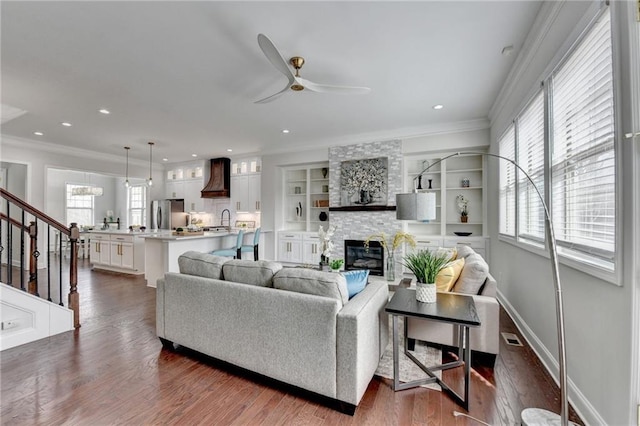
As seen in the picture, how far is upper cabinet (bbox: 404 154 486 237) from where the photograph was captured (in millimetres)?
5301

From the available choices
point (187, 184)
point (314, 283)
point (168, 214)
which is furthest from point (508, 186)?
point (168, 214)

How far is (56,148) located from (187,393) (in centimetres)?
723

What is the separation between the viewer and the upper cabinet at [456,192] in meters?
5.30

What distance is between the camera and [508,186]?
146 inches

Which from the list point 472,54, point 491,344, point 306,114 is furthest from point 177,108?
point 491,344

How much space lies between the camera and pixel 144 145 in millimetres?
6312

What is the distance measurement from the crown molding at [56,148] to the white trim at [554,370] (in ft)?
29.7

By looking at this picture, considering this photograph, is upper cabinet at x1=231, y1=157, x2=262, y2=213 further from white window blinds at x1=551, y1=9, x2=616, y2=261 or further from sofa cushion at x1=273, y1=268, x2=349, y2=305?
white window blinds at x1=551, y1=9, x2=616, y2=261

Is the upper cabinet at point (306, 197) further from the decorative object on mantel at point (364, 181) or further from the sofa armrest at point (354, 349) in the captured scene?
the sofa armrest at point (354, 349)

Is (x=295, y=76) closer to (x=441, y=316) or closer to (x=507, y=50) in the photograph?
(x=507, y=50)

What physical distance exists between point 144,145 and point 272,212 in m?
3.35

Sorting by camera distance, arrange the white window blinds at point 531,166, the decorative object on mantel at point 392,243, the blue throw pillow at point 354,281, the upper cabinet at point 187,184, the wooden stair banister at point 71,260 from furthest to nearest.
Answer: the upper cabinet at point 187,184
the decorative object on mantel at point 392,243
the wooden stair banister at point 71,260
the white window blinds at point 531,166
the blue throw pillow at point 354,281

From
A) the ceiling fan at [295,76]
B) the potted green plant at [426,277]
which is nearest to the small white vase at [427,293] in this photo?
the potted green plant at [426,277]

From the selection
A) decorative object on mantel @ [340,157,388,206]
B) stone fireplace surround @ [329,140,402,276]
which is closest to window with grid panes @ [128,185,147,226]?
stone fireplace surround @ [329,140,402,276]
